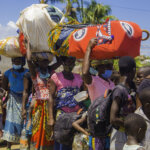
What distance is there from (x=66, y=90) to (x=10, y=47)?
1555 mm

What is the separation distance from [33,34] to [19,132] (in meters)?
1.99

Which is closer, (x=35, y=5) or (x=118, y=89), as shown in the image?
(x=118, y=89)

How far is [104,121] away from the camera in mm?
2719

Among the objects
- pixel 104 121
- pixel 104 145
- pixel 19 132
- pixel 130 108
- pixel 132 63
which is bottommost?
pixel 19 132

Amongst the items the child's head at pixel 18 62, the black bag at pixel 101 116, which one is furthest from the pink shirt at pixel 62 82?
the child's head at pixel 18 62

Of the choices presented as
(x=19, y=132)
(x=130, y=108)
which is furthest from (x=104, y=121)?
(x=19, y=132)

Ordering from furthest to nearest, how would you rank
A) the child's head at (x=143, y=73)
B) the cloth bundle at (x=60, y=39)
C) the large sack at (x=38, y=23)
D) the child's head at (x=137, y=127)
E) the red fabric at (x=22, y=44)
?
1. the red fabric at (x=22, y=44)
2. the large sack at (x=38, y=23)
3. the cloth bundle at (x=60, y=39)
4. the child's head at (x=143, y=73)
5. the child's head at (x=137, y=127)

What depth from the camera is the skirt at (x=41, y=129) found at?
4.09 meters

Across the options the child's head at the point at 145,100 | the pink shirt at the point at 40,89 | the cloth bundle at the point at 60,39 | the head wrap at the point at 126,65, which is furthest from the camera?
the pink shirt at the point at 40,89

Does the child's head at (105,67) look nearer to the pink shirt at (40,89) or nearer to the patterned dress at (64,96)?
the patterned dress at (64,96)

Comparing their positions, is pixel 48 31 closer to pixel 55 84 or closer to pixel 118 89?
pixel 55 84

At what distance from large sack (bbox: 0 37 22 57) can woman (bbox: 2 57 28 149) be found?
18cm

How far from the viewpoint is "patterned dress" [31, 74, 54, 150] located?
161 inches

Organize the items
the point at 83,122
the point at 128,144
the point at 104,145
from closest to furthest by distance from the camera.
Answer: the point at 128,144
the point at 104,145
the point at 83,122
